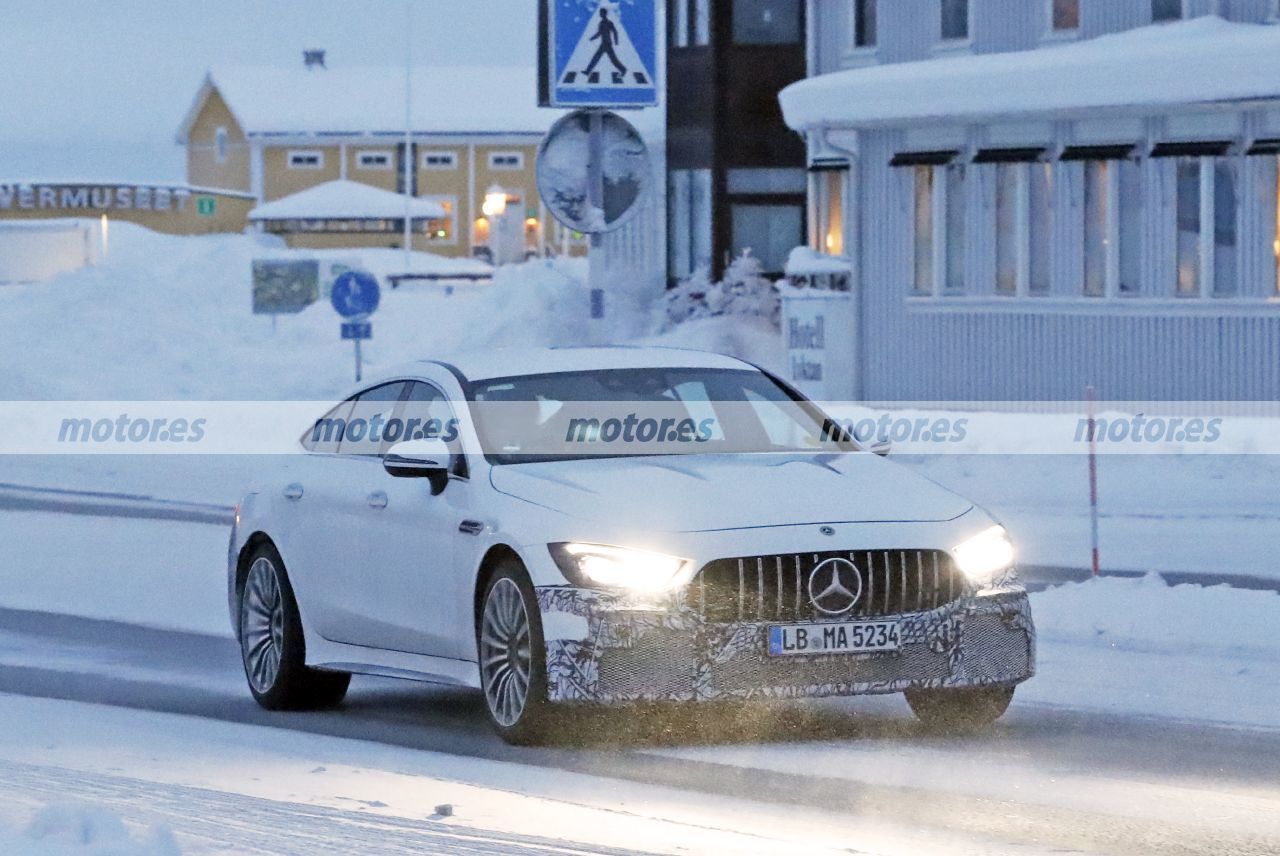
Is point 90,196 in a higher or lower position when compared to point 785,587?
higher

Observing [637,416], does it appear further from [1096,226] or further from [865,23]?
[865,23]

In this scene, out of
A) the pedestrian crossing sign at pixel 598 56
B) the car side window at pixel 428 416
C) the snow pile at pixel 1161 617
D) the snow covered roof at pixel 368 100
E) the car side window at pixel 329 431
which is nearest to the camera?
the car side window at pixel 428 416

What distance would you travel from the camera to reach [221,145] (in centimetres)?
10000

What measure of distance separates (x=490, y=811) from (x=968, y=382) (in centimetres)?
2458

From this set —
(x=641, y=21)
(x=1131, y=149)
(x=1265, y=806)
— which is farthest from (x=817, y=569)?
(x=1131, y=149)

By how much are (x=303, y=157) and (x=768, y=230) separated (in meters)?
57.8

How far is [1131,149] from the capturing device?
A: 3003 cm

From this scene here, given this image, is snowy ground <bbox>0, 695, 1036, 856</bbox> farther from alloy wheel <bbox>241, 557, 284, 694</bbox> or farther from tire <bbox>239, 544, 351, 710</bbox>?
alloy wheel <bbox>241, 557, 284, 694</bbox>

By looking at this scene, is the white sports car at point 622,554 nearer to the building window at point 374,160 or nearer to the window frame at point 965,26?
the window frame at point 965,26

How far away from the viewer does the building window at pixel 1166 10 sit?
98.2ft

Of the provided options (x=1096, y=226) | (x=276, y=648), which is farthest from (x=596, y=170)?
(x=1096, y=226)

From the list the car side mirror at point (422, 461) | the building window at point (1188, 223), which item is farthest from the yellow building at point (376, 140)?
the car side mirror at point (422, 461)

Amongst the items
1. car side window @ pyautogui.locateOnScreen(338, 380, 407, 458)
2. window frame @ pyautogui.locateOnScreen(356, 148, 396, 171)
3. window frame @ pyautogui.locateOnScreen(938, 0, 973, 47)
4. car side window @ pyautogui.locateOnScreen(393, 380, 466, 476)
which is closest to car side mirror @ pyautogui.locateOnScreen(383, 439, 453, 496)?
car side window @ pyautogui.locateOnScreen(393, 380, 466, 476)

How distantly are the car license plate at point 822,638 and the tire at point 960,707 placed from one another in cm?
59
